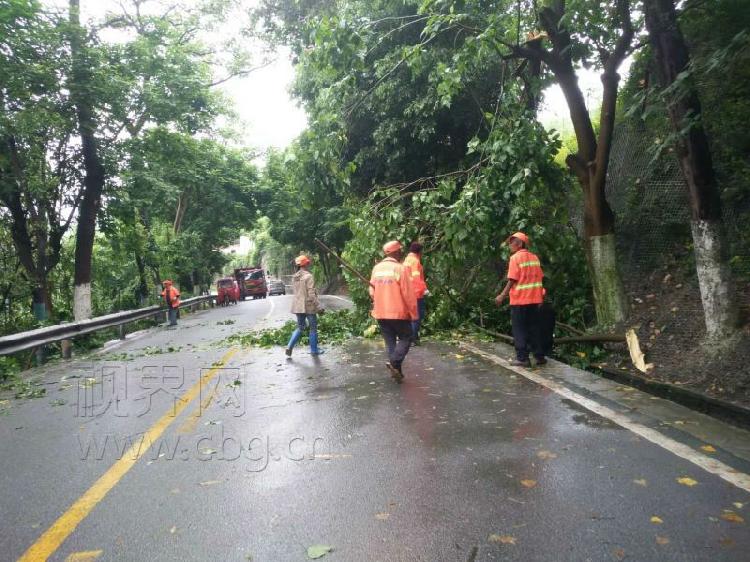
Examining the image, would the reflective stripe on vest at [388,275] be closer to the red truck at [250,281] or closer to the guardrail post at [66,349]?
→ the guardrail post at [66,349]

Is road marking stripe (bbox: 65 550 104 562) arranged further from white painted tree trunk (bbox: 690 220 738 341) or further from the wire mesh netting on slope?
white painted tree trunk (bbox: 690 220 738 341)

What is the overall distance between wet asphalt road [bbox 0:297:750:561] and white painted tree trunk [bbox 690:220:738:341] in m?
1.97

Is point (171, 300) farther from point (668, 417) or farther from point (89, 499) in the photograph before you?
point (668, 417)

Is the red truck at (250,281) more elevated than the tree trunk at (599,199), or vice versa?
the tree trunk at (599,199)

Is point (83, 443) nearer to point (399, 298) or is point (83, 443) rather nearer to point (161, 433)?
point (161, 433)

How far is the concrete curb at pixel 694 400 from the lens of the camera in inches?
197

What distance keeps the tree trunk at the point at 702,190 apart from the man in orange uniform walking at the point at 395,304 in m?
3.38

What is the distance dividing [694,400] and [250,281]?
1620 inches

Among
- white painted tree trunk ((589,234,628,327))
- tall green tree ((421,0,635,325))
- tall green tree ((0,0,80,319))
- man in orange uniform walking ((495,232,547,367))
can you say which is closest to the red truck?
tall green tree ((0,0,80,319))

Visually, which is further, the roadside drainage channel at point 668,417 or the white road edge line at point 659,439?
the roadside drainage channel at point 668,417

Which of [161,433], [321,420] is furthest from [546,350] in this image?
[161,433]

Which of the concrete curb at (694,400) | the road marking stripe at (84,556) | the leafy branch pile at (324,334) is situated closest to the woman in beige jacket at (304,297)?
the leafy branch pile at (324,334)

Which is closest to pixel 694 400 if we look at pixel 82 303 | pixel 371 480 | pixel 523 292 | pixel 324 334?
pixel 523 292

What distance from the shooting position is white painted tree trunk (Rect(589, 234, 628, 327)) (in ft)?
28.1
